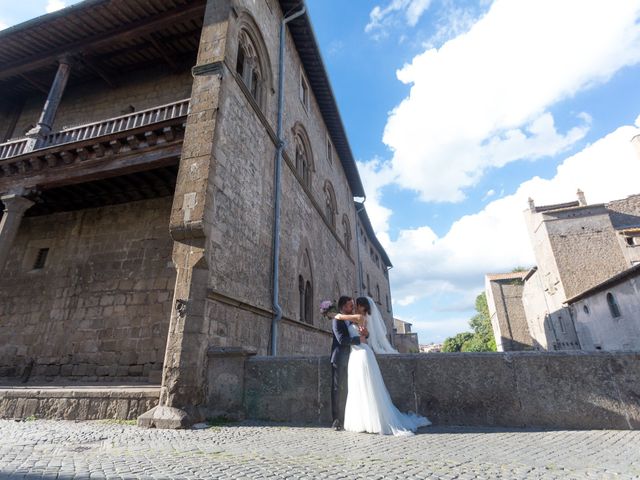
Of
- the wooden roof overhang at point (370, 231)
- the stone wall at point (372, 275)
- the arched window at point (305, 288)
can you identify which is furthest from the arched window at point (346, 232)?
the arched window at point (305, 288)

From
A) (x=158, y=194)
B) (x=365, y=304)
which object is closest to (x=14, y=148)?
(x=158, y=194)

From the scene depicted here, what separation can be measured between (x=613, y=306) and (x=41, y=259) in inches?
924

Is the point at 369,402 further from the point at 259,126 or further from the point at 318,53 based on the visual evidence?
the point at 318,53

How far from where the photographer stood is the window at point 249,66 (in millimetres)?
8648

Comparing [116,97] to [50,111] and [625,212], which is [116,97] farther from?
[625,212]

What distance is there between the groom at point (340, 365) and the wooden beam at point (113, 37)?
30.7ft

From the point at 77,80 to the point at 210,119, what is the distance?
9.33 metres

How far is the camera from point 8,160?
8438mm

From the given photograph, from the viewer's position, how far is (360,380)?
12.8ft

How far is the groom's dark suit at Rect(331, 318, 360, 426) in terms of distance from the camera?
Answer: 4.06 meters

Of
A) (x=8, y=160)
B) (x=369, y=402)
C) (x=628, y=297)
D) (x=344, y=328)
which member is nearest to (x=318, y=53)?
(x=8, y=160)

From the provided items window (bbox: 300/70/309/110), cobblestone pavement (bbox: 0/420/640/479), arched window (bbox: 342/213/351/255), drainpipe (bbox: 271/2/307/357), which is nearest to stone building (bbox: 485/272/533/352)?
arched window (bbox: 342/213/351/255)

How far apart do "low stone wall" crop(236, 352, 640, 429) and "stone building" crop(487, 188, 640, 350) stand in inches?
731

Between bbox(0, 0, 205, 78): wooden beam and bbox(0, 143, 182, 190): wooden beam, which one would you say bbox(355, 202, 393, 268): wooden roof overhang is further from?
bbox(0, 143, 182, 190): wooden beam
